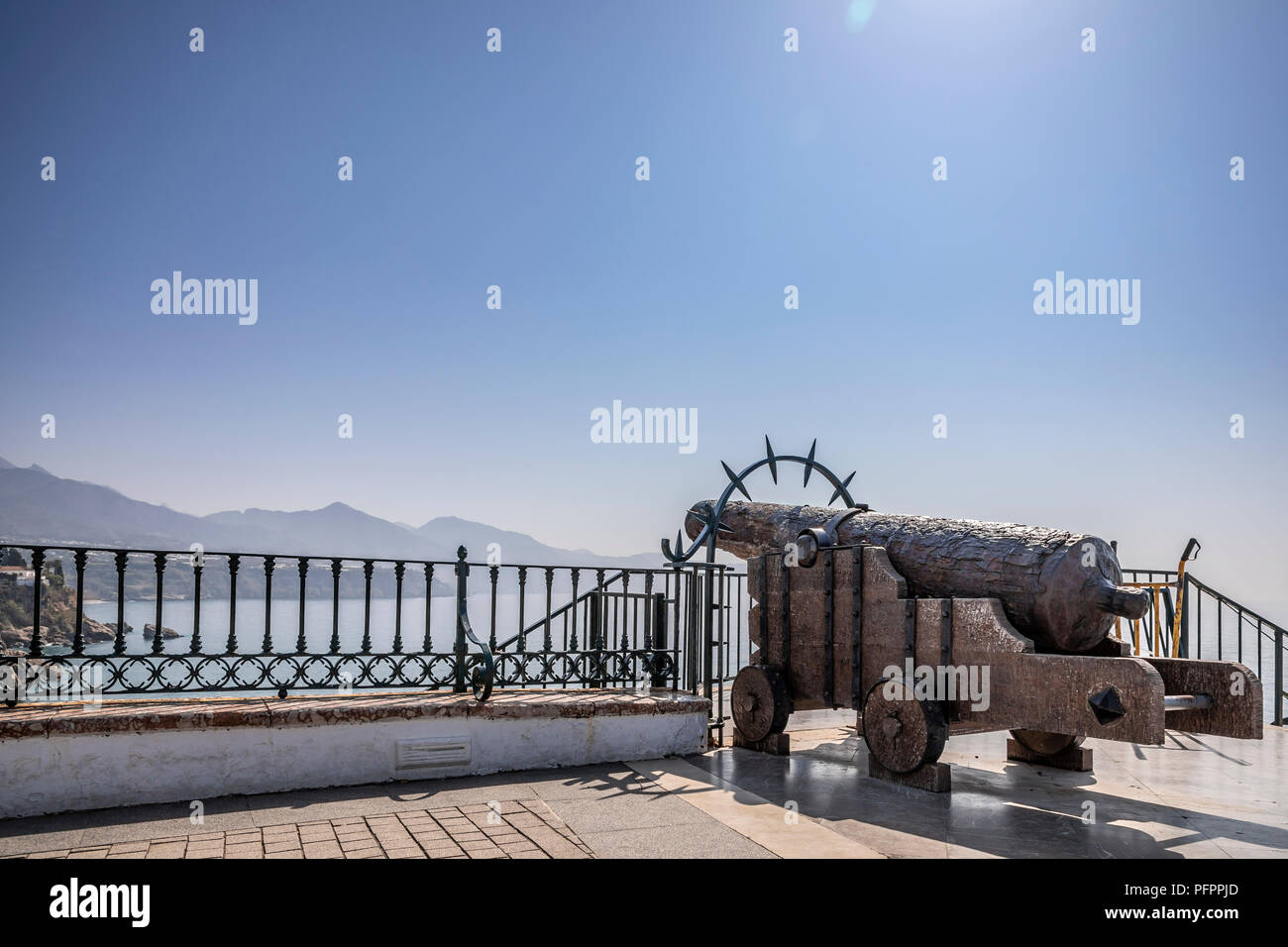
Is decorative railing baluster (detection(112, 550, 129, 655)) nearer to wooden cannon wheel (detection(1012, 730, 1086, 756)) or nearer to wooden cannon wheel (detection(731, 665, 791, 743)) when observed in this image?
wooden cannon wheel (detection(731, 665, 791, 743))

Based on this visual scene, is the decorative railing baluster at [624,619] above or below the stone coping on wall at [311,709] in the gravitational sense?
above

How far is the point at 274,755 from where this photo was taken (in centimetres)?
540

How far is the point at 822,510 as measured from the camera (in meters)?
7.40

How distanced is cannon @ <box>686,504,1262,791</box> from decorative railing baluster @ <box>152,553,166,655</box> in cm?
426

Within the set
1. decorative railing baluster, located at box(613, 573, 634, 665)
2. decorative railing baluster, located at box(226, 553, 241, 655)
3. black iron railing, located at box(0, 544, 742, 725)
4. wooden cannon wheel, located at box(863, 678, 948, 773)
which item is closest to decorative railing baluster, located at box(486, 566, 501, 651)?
Result: black iron railing, located at box(0, 544, 742, 725)

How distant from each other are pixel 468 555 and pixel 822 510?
9.74ft

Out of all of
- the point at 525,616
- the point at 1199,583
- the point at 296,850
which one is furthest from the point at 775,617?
the point at 1199,583

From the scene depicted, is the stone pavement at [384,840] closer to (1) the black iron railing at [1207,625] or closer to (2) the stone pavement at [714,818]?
(2) the stone pavement at [714,818]

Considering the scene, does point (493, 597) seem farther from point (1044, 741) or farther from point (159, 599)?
point (1044, 741)

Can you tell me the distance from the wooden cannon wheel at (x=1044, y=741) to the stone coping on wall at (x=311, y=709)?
8.19 ft

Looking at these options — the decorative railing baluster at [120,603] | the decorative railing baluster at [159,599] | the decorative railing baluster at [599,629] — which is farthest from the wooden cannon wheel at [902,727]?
the decorative railing baluster at [120,603]

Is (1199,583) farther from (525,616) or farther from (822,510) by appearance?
(525,616)

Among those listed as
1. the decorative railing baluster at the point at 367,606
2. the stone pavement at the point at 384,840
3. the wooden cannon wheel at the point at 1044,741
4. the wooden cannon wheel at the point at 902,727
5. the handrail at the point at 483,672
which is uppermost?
the decorative railing baluster at the point at 367,606

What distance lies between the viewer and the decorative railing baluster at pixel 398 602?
20.8ft
